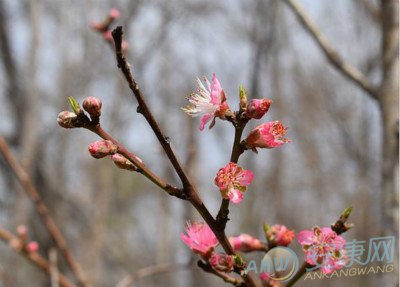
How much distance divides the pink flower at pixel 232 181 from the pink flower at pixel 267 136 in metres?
0.04

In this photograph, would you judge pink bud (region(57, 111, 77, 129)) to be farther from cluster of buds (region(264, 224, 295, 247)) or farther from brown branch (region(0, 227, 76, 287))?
brown branch (region(0, 227, 76, 287))

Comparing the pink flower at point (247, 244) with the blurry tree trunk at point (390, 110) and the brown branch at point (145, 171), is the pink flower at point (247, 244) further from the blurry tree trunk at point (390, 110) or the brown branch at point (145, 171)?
the blurry tree trunk at point (390, 110)

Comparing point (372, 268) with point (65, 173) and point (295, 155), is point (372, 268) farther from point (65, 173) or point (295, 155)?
point (295, 155)

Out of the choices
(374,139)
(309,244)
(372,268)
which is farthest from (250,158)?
(309,244)

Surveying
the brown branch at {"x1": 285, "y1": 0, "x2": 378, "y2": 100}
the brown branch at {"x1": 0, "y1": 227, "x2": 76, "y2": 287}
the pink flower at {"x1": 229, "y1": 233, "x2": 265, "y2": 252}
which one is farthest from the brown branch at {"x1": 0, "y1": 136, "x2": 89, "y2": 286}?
the brown branch at {"x1": 285, "y1": 0, "x2": 378, "y2": 100}

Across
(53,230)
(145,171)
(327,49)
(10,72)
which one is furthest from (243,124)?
(10,72)

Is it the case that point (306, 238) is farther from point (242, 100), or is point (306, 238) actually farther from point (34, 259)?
point (34, 259)

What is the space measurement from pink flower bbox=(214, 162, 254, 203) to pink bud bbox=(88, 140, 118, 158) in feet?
0.45

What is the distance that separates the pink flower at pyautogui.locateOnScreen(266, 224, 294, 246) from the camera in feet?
2.63

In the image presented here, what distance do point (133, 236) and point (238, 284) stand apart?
1013 cm

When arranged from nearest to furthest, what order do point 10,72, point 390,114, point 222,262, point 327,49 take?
point 222,262 < point 390,114 < point 327,49 < point 10,72

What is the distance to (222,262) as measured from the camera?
681mm

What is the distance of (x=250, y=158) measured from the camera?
11.1 feet

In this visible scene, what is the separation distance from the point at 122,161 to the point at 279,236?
30cm
